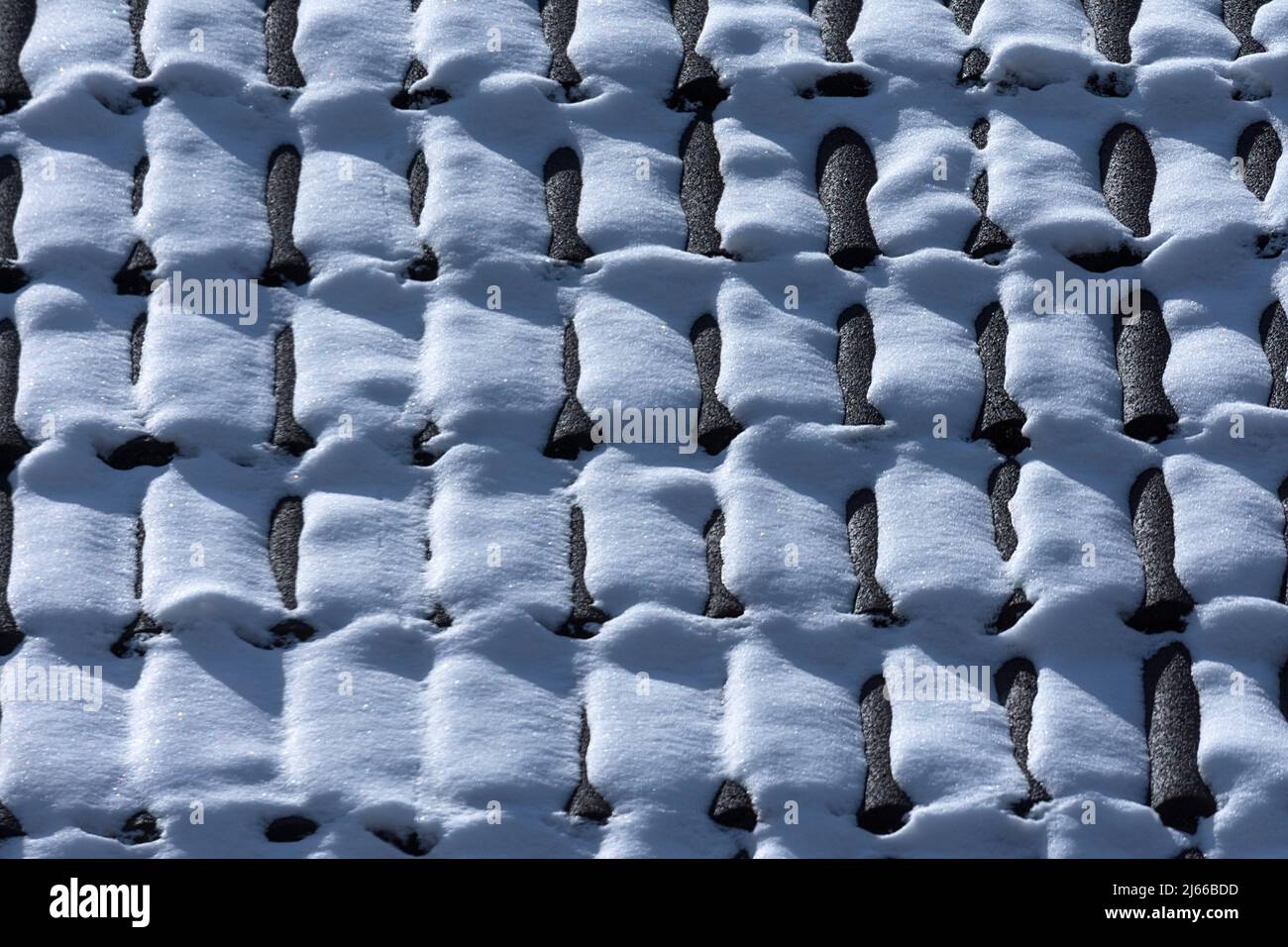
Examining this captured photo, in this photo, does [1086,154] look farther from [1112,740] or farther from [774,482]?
[1112,740]

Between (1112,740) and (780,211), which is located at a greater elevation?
(780,211)

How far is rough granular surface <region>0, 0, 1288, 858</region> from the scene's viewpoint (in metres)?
3.02

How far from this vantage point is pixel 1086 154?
3.78m

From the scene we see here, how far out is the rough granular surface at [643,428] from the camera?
3021 millimetres

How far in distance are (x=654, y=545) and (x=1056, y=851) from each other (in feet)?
3.03

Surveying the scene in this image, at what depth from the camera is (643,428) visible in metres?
3.39

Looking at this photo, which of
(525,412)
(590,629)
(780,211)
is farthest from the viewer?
(780,211)

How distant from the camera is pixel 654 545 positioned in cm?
326

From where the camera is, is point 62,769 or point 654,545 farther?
point 654,545

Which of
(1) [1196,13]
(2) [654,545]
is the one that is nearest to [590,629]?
(2) [654,545]
